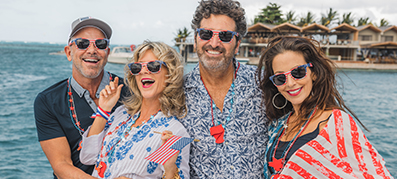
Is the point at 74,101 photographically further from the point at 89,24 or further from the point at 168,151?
the point at 168,151

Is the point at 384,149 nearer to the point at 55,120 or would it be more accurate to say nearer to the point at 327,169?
the point at 327,169

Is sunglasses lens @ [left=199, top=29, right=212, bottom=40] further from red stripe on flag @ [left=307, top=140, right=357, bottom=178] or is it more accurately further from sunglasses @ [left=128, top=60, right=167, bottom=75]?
red stripe on flag @ [left=307, top=140, right=357, bottom=178]

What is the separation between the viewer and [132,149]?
2.50m

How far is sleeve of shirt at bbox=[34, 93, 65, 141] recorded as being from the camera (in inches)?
115

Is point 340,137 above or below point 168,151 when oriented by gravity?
above

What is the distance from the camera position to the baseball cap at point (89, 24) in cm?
307

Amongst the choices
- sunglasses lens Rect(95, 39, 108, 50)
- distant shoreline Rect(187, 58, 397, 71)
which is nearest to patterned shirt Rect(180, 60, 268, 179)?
sunglasses lens Rect(95, 39, 108, 50)

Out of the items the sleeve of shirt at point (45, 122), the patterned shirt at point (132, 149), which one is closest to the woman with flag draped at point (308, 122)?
the patterned shirt at point (132, 149)

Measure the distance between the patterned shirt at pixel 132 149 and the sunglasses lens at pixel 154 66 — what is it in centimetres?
39

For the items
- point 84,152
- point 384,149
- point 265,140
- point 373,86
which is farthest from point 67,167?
point 373,86

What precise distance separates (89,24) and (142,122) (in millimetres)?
1239

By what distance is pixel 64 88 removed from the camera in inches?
122

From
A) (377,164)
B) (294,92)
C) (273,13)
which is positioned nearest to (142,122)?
(294,92)

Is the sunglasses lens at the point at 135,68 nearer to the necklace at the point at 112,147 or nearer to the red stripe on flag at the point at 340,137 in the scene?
the necklace at the point at 112,147
